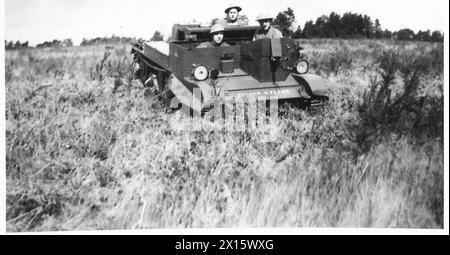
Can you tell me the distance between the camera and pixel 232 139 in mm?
5168

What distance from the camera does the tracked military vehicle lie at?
5910 millimetres

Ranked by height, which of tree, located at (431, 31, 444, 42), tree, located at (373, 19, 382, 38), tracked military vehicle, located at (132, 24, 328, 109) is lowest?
tracked military vehicle, located at (132, 24, 328, 109)

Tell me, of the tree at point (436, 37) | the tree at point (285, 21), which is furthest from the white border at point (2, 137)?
the tree at point (436, 37)

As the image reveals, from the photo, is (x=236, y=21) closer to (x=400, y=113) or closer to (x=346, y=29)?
(x=346, y=29)

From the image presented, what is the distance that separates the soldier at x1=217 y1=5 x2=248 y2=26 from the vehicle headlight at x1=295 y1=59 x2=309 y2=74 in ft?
3.52

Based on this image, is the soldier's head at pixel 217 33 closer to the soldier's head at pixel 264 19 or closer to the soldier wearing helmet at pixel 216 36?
the soldier wearing helmet at pixel 216 36

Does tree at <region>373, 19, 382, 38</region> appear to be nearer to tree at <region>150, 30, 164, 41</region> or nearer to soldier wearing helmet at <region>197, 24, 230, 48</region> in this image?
soldier wearing helmet at <region>197, 24, 230, 48</region>

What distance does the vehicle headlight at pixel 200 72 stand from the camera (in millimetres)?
5955

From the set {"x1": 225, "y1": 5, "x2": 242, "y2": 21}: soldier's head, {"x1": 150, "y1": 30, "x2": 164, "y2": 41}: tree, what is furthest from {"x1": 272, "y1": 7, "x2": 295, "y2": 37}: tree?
{"x1": 150, "y1": 30, "x2": 164, "y2": 41}: tree

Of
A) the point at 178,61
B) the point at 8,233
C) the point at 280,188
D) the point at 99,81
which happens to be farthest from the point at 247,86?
the point at 8,233

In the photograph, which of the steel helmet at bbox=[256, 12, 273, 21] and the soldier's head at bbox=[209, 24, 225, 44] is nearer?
the steel helmet at bbox=[256, 12, 273, 21]

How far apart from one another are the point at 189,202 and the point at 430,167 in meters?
2.46

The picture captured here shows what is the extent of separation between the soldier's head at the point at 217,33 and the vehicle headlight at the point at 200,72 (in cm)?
82

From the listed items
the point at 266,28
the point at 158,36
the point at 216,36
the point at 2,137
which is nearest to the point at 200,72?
the point at 216,36
